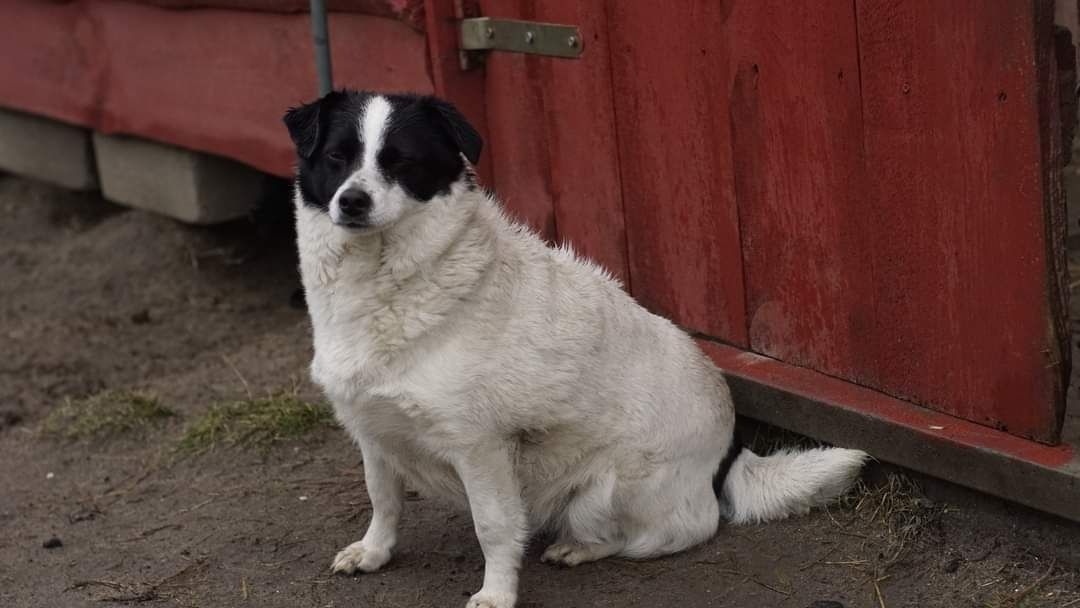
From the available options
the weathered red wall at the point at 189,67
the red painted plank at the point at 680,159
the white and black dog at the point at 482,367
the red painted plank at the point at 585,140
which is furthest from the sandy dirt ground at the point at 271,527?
the red painted plank at the point at 585,140

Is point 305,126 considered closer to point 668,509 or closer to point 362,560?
point 362,560

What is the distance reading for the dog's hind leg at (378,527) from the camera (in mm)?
4035

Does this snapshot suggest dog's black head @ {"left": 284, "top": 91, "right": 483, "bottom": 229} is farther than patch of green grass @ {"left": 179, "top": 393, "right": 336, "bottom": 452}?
No

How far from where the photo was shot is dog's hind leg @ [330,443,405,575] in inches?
159

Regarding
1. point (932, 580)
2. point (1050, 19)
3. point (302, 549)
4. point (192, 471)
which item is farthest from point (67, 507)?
point (1050, 19)

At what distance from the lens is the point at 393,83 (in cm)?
543

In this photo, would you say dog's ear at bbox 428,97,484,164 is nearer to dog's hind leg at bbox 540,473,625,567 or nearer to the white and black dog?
the white and black dog

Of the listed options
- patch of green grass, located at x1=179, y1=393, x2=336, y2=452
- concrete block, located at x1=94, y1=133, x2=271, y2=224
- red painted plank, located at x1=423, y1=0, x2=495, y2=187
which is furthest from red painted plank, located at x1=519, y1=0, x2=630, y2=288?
concrete block, located at x1=94, y1=133, x2=271, y2=224

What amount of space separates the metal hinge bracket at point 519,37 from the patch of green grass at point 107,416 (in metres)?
1.86

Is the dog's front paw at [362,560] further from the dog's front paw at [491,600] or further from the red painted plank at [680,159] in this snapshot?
the red painted plank at [680,159]

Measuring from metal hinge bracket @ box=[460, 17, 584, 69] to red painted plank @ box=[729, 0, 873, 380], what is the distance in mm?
702

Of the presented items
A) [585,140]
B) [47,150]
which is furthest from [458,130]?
[47,150]

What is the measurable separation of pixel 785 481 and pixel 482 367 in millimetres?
1022

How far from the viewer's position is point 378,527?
13.4 ft
